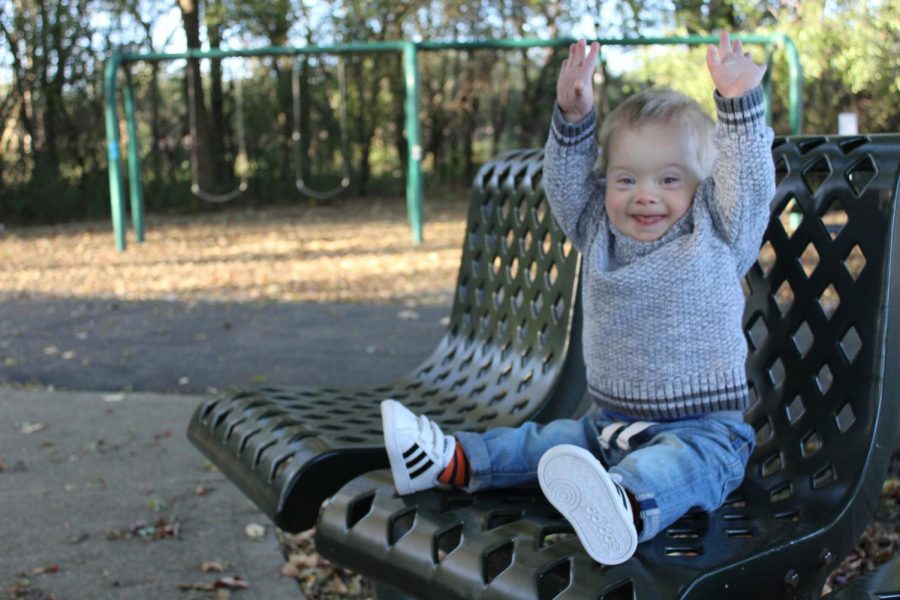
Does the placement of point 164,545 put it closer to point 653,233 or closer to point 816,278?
point 653,233

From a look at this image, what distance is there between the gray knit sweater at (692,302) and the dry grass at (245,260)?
5344 mm

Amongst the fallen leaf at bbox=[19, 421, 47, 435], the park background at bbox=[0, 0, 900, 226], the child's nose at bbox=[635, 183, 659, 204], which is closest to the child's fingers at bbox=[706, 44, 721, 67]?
the child's nose at bbox=[635, 183, 659, 204]

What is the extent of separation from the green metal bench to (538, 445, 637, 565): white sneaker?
28 mm

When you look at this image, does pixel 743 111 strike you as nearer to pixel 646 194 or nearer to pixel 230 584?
pixel 646 194

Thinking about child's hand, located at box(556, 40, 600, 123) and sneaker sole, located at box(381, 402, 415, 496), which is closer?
sneaker sole, located at box(381, 402, 415, 496)

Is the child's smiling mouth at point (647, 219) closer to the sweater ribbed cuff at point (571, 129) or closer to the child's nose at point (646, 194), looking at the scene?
the child's nose at point (646, 194)

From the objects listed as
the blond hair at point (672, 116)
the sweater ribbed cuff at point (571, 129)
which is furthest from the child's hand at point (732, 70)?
the sweater ribbed cuff at point (571, 129)

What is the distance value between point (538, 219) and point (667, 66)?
368 inches

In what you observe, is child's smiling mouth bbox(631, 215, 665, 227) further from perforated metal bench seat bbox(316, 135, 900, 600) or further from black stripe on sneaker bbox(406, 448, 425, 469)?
black stripe on sneaker bbox(406, 448, 425, 469)

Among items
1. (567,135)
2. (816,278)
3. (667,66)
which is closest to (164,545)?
(567,135)

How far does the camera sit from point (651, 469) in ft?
5.92

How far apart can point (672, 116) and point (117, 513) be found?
6.94 ft

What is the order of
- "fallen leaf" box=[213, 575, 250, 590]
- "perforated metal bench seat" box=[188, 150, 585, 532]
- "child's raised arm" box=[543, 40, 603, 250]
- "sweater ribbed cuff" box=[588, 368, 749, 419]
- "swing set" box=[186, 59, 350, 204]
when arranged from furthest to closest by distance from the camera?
"swing set" box=[186, 59, 350, 204] → "fallen leaf" box=[213, 575, 250, 590] → "child's raised arm" box=[543, 40, 603, 250] → "perforated metal bench seat" box=[188, 150, 585, 532] → "sweater ribbed cuff" box=[588, 368, 749, 419]

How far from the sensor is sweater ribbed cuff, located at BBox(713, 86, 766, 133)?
1911mm
